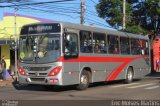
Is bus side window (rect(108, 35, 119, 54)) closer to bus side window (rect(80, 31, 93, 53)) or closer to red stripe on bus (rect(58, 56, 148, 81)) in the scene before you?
red stripe on bus (rect(58, 56, 148, 81))

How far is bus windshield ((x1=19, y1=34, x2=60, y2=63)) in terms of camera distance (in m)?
19.5

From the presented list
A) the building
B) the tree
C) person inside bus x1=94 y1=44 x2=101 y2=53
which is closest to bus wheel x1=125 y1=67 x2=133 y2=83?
person inside bus x1=94 y1=44 x2=101 y2=53

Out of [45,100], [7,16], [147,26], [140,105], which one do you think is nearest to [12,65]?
[7,16]

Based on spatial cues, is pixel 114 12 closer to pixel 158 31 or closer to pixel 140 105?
pixel 158 31

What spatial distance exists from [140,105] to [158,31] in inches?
1203

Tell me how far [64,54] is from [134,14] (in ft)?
83.7

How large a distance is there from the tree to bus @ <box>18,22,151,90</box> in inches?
744

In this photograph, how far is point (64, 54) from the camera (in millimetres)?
19531

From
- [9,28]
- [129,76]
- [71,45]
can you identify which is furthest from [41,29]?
[9,28]

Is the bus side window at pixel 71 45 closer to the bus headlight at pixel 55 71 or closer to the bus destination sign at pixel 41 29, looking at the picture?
the bus destination sign at pixel 41 29

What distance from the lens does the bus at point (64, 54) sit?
19.5 meters

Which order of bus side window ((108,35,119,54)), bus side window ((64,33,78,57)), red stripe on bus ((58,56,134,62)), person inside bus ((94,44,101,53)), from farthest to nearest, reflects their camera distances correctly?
1. bus side window ((108,35,119,54))
2. person inside bus ((94,44,101,53))
3. red stripe on bus ((58,56,134,62))
4. bus side window ((64,33,78,57))

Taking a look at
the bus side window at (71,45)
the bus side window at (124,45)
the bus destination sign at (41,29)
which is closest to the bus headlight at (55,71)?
the bus side window at (71,45)

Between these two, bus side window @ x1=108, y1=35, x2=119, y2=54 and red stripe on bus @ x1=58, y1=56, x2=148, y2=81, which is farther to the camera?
bus side window @ x1=108, y1=35, x2=119, y2=54
